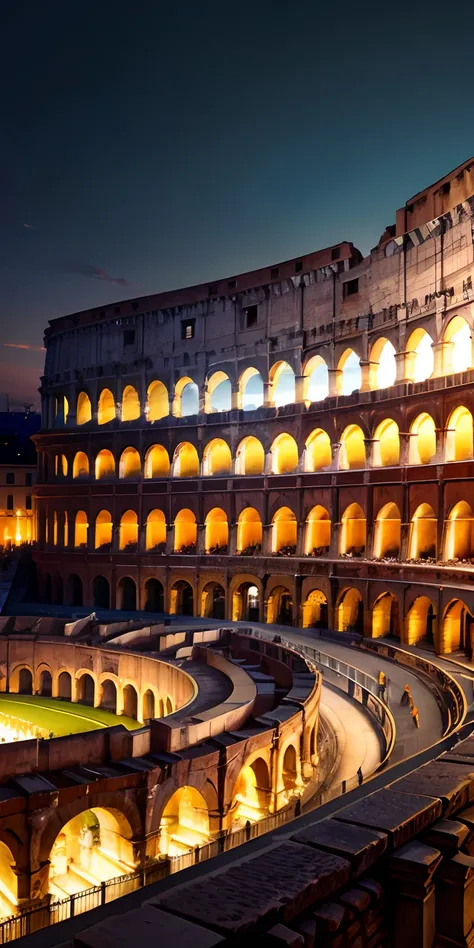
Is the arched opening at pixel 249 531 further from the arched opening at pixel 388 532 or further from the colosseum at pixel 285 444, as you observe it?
the arched opening at pixel 388 532

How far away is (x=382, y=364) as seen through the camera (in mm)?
34312

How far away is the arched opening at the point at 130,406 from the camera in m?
45.2

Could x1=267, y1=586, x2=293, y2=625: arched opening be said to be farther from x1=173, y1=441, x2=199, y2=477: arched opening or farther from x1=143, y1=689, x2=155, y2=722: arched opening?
x1=143, y1=689, x2=155, y2=722: arched opening

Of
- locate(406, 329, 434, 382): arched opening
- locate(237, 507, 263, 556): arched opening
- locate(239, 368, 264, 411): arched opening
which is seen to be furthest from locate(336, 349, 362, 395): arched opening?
locate(237, 507, 263, 556): arched opening

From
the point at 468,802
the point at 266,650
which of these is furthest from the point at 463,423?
the point at 468,802

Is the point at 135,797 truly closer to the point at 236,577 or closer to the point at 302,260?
the point at 236,577

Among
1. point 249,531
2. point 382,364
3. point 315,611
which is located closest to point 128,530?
point 249,531

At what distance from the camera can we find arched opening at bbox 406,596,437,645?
98.1 ft

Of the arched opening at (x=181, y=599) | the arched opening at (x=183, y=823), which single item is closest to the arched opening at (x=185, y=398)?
the arched opening at (x=181, y=599)

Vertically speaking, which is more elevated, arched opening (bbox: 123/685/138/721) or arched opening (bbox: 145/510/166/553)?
arched opening (bbox: 145/510/166/553)

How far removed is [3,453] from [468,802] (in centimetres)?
6052

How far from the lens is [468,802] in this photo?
8.10 meters

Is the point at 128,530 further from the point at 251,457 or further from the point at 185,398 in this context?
the point at 251,457

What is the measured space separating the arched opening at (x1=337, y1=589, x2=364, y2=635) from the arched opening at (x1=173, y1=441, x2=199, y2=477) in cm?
1198
